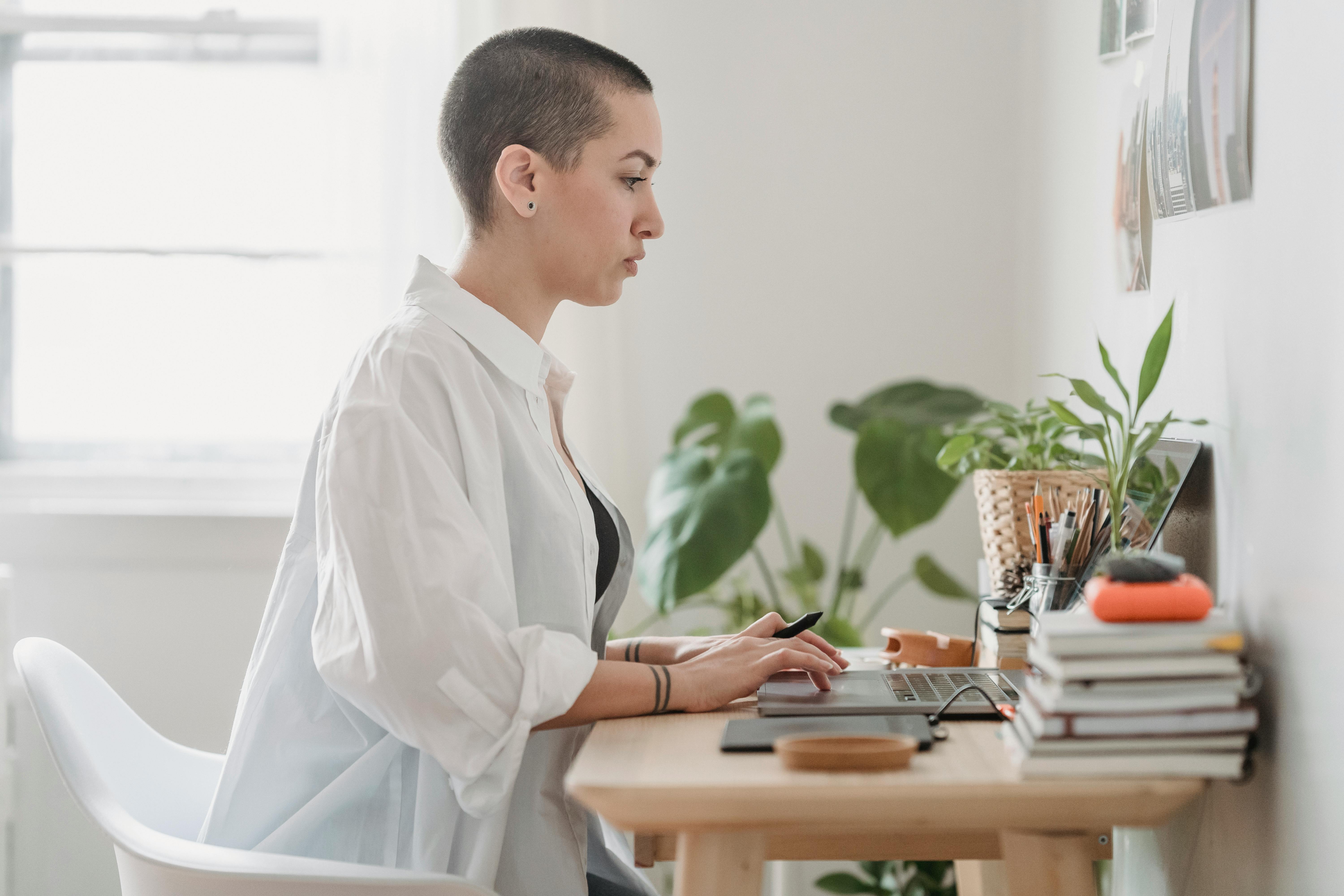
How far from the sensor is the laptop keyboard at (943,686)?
0.99 meters

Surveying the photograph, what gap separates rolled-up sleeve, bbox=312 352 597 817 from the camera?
0.89 m

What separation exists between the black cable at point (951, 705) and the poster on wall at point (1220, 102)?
0.46 m

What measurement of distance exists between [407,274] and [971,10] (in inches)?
49.6

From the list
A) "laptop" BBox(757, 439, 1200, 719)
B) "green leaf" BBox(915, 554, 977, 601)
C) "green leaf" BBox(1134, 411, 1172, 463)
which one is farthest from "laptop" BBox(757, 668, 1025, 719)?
"green leaf" BBox(915, 554, 977, 601)

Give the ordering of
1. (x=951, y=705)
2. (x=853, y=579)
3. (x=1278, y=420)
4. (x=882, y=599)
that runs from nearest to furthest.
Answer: (x=1278, y=420) → (x=951, y=705) → (x=853, y=579) → (x=882, y=599)

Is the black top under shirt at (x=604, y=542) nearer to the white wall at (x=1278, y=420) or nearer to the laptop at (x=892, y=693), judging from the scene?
the laptop at (x=892, y=693)

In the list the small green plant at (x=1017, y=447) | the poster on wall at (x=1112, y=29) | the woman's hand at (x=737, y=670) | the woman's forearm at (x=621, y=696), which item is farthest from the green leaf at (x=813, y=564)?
the woman's forearm at (x=621, y=696)

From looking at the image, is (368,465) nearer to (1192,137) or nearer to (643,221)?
(643,221)

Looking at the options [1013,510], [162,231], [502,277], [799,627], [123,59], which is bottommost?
[799,627]

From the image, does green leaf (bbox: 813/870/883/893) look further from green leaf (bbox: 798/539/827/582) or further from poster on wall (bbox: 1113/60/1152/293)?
poster on wall (bbox: 1113/60/1152/293)

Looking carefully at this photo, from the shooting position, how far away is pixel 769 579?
2.28 meters

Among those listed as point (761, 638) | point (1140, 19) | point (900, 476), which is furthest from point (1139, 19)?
point (761, 638)

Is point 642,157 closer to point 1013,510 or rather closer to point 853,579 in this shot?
point 1013,510

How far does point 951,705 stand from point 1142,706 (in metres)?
0.23
